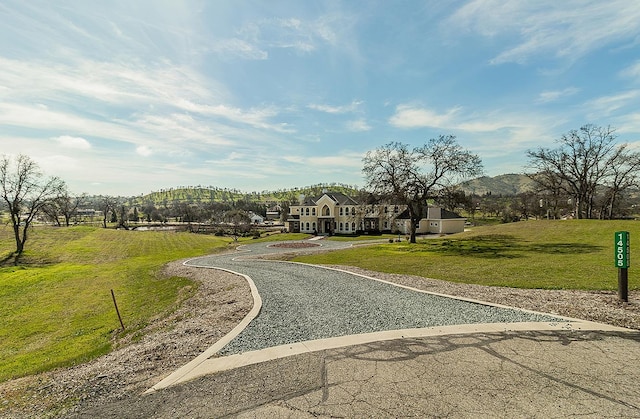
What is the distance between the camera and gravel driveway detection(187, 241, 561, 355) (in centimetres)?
870

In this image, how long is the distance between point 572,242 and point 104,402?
33.8 m

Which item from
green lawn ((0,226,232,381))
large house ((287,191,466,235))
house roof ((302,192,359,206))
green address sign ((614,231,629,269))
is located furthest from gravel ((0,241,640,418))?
house roof ((302,192,359,206))

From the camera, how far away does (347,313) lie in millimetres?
10477

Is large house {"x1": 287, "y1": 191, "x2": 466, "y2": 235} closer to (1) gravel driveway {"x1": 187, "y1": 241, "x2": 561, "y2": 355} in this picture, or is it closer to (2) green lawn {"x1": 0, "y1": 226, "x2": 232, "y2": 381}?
(2) green lawn {"x1": 0, "y1": 226, "x2": 232, "y2": 381}

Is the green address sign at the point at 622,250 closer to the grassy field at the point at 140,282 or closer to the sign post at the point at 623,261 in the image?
the sign post at the point at 623,261

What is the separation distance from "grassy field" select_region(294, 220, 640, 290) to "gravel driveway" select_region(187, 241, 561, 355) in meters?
4.73

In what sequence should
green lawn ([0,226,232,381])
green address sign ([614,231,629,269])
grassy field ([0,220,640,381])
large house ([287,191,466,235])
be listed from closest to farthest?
green address sign ([614,231,629,269]), green lawn ([0,226,232,381]), grassy field ([0,220,640,381]), large house ([287,191,466,235])

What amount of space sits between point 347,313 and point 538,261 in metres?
15.8

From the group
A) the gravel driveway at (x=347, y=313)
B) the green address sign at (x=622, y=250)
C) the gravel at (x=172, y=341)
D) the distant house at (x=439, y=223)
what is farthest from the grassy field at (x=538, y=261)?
the distant house at (x=439, y=223)

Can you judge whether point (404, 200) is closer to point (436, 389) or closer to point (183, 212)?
point (436, 389)

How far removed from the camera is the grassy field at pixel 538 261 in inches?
564

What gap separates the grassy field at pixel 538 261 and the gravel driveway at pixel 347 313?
4.73m

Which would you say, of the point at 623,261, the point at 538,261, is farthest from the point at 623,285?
the point at 538,261

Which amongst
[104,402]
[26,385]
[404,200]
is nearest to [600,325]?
[104,402]
